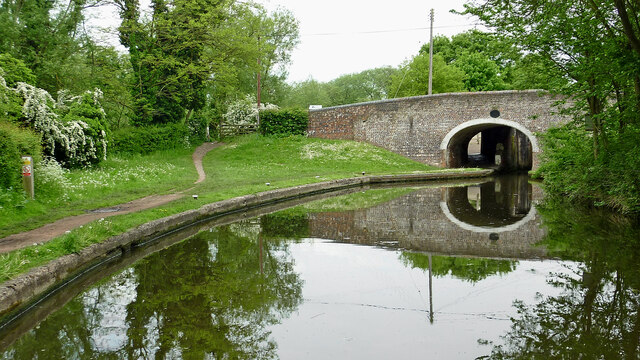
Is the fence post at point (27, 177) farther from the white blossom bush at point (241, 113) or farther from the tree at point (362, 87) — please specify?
the tree at point (362, 87)

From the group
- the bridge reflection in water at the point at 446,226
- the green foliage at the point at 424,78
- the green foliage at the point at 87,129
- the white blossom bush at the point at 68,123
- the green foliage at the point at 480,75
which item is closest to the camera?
the bridge reflection in water at the point at 446,226

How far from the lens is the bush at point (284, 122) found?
26.1 m

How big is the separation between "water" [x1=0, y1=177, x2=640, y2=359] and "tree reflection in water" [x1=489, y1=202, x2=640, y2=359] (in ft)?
0.05

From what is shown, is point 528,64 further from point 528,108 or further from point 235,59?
point 235,59

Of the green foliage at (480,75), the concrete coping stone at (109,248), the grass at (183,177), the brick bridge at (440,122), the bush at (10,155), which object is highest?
the green foliage at (480,75)


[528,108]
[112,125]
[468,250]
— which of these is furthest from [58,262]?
[528,108]

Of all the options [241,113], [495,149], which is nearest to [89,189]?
[241,113]

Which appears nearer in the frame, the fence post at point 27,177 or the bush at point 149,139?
the fence post at point 27,177

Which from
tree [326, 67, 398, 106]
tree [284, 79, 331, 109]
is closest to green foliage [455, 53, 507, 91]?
tree [284, 79, 331, 109]

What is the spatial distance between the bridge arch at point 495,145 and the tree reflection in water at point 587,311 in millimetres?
15819

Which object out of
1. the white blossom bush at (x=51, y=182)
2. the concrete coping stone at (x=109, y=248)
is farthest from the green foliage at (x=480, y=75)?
the white blossom bush at (x=51, y=182)

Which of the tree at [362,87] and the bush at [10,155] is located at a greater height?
the tree at [362,87]

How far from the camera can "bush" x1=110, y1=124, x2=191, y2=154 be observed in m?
17.2

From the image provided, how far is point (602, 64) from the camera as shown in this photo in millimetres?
7824
